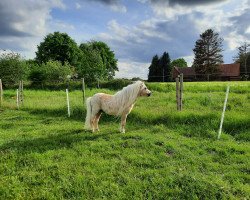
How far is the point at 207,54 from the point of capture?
219 ft

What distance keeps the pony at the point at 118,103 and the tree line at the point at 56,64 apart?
24482mm

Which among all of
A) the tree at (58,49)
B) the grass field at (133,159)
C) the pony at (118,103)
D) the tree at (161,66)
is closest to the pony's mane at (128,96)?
the pony at (118,103)

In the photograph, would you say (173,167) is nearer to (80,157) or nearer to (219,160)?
(219,160)

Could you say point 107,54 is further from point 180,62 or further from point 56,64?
point 56,64

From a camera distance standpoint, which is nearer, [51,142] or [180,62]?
[51,142]

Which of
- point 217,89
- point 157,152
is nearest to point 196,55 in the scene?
point 217,89

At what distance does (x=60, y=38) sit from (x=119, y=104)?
2283 inches

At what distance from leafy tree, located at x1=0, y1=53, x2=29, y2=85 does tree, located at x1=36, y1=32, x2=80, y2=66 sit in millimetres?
22795

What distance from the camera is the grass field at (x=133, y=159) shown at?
260 inches

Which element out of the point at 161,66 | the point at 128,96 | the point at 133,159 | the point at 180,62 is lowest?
the point at 133,159

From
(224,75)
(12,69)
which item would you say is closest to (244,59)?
(224,75)

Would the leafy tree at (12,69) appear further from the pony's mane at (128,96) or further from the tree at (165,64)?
the tree at (165,64)

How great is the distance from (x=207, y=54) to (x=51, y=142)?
6094 cm

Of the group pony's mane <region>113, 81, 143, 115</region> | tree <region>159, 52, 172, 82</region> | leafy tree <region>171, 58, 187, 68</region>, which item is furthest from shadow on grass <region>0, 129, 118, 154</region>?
leafy tree <region>171, 58, 187, 68</region>
